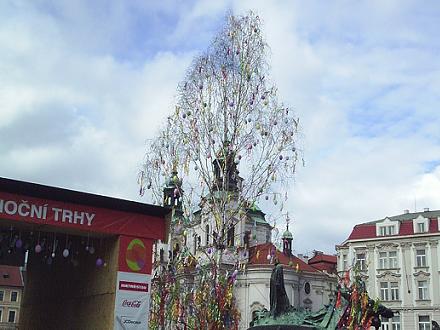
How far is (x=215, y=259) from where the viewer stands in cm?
1930

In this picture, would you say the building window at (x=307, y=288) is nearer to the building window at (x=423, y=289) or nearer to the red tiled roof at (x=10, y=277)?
the building window at (x=423, y=289)

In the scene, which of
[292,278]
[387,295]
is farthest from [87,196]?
[292,278]

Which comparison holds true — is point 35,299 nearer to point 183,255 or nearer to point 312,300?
point 183,255

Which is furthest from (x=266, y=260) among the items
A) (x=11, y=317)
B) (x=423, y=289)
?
(x=11, y=317)

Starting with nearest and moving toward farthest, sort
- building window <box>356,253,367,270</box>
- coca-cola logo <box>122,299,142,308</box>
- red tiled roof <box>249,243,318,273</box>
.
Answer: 1. coca-cola logo <box>122,299,142,308</box>
2. building window <box>356,253,367,270</box>
3. red tiled roof <box>249,243,318,273</box>

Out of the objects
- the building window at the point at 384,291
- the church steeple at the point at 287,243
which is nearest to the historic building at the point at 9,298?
the church steeple at the point at 287,243

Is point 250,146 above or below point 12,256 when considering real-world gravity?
above

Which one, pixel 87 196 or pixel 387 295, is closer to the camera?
pixel 87 196

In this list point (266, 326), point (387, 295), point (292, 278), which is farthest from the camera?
point (292, 278)

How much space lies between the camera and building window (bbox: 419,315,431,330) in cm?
3856

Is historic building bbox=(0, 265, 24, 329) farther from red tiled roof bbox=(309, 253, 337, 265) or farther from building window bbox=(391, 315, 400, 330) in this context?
building window bbox=(391, 315, 400, 330)

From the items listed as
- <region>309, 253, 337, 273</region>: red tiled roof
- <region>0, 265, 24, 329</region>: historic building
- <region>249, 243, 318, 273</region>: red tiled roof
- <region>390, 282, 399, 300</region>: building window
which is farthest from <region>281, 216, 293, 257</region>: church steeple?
<region>0, 265, 24, 329</region>: historic building

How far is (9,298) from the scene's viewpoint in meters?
61.6

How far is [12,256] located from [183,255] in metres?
7.02
